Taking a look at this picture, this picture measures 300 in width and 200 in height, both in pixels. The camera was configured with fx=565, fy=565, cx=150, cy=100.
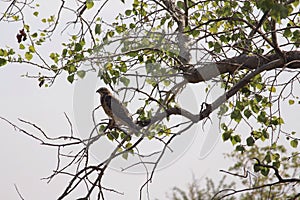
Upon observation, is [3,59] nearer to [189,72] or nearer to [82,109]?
[82,109]

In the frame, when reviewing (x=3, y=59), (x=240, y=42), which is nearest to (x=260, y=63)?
(x=240, y=42)

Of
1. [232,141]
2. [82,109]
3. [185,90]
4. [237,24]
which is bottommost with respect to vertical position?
[232,141]

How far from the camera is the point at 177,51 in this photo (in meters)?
3.43

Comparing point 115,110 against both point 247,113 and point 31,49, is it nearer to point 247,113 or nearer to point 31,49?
point 31,49

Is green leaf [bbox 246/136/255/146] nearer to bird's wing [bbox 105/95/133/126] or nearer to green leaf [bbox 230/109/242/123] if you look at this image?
green leaf [bbox 230/109/242/123]

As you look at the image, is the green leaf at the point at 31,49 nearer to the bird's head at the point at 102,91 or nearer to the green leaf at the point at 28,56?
the green leaf at the point at 28,56

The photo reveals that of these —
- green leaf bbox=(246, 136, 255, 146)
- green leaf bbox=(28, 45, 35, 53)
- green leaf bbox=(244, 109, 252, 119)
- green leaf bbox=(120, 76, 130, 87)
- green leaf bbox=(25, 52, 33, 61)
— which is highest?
green leaf bbox=(28, 45, 35, 53)

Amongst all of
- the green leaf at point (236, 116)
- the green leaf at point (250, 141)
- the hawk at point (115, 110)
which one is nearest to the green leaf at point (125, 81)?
the hawk at point (115, 110)

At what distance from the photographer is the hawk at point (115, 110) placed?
3293mm

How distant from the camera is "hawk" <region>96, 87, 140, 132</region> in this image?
3.29m

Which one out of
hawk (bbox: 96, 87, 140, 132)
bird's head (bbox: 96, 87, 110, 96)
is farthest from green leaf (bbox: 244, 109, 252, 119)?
bird's head (bbox: 96, 87, 110, 96)

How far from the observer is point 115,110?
358cm

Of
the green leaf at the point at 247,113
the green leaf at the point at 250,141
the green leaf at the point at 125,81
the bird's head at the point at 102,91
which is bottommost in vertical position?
the green leaf at the point at 250,141

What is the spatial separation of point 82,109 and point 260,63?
41.2 inches
